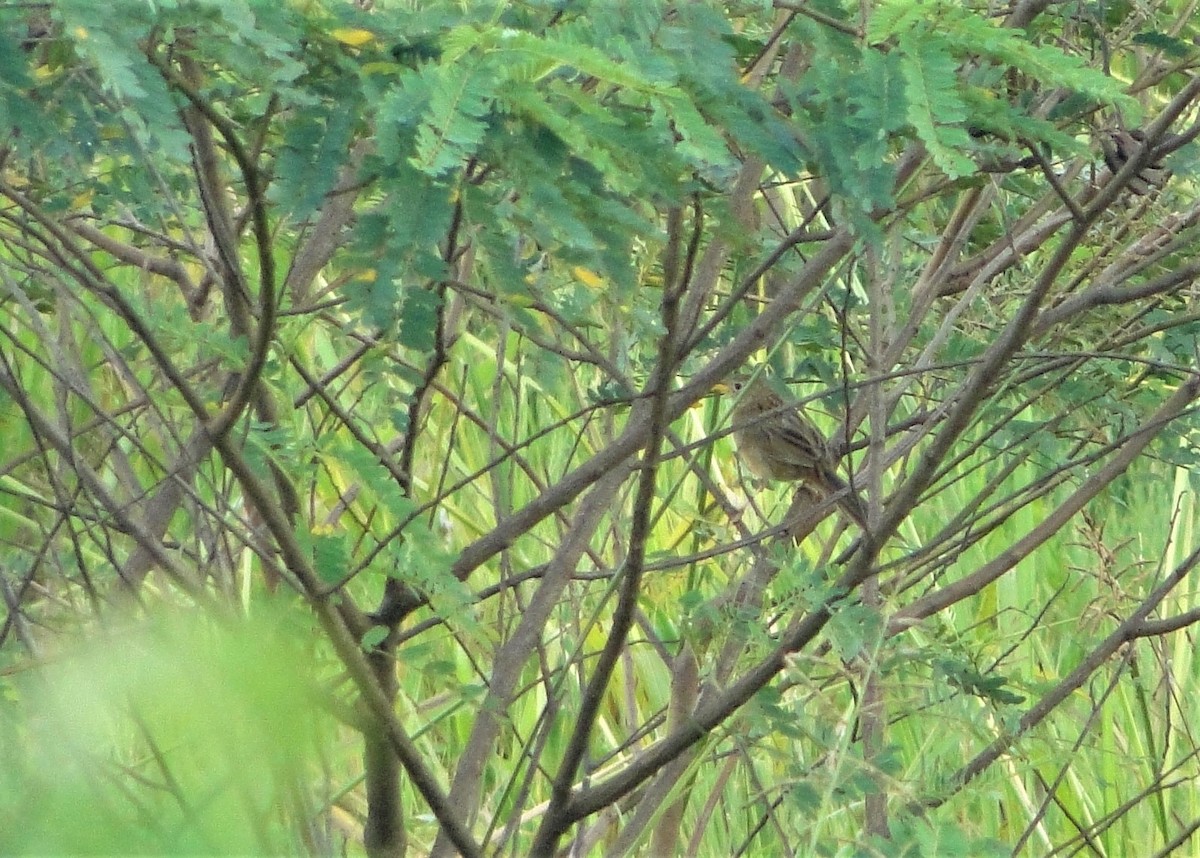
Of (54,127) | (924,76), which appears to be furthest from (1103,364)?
(54,127)

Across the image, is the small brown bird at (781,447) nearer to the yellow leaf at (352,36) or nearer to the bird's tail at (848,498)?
the bird's tail at (848,498)

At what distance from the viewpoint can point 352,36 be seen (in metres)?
1.62

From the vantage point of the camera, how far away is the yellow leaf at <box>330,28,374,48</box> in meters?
1.61

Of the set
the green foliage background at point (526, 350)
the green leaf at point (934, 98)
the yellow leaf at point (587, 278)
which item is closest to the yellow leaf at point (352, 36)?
the green foliage background at point (526, 350)

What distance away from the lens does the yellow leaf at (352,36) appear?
161 centimetres

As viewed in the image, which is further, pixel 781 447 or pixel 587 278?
pixel 781 447

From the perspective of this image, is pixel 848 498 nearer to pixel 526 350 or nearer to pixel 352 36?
pixel 526 350

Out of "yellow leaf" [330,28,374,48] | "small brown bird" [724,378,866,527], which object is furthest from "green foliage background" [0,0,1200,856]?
"small brown bird" [724,378,866,527]

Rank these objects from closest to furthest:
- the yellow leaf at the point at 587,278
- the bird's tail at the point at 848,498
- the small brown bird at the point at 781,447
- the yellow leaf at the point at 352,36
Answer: the yellow leaf at the point at 352,36, the yellow leaf at the point at 587,278, the bird's tail at the point at 848,498, the small brown bird at the point at 781,447

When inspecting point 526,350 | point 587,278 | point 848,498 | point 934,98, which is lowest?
point 848,498

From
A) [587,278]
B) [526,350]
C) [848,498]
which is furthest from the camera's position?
[526,350]

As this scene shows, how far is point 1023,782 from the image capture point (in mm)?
3887

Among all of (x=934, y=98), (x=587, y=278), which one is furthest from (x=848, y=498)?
(x=934, y=98)

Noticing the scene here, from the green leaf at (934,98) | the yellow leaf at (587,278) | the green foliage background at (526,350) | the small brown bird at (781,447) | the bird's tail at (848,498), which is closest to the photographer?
the green foliage background at (526,350)
